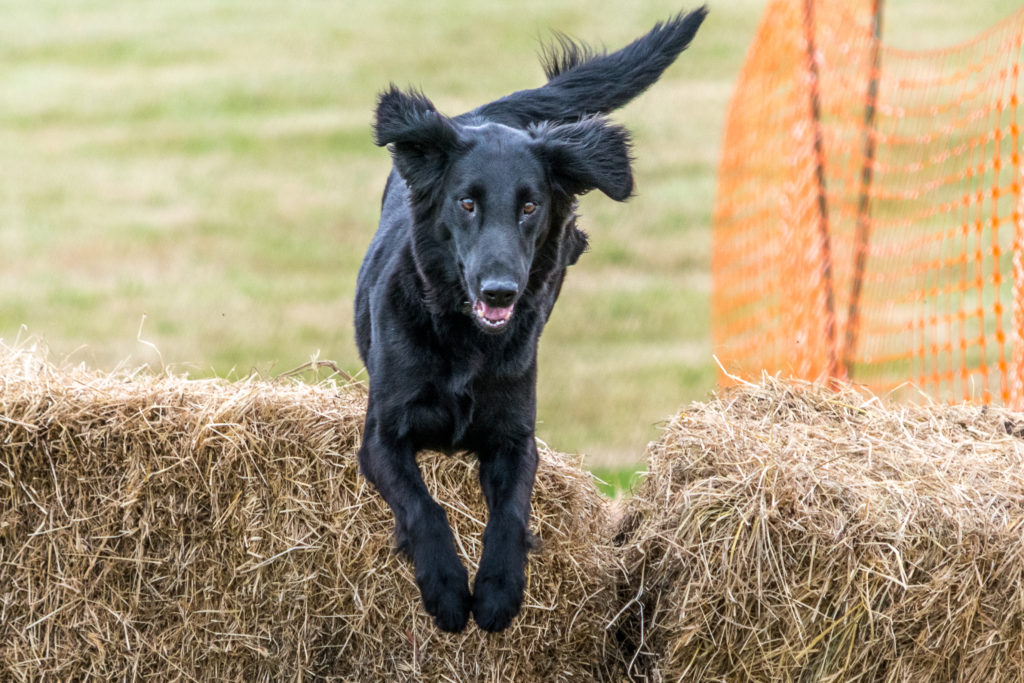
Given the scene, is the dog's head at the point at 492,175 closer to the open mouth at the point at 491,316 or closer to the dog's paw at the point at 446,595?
the open mouth at the point at 491,316

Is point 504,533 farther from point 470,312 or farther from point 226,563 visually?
point 226,563

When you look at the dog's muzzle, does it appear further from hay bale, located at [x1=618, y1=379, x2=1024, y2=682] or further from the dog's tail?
the dog's tail

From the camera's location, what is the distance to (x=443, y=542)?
355 centimetres

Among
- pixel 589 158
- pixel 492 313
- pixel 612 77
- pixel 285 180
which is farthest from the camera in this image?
pixel 285 180

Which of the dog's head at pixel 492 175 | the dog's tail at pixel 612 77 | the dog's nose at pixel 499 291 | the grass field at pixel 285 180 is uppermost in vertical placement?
the dog's tail at pixel 612 77

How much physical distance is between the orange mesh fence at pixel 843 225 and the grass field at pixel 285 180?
1.08m

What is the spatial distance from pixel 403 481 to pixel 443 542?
286 mm

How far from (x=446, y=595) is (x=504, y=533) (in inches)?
10.8

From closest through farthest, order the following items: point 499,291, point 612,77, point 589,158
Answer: point 499,291 < point 589,158 < point 612,77

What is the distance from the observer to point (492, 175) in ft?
12.1

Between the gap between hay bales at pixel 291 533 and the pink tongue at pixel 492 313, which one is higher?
the pink tongue at pixel 492 313

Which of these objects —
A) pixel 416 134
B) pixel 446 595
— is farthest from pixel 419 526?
pixel 416 134

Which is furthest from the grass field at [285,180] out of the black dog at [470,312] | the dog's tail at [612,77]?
the black dog at [470,312]

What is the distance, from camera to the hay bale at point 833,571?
358 centimetres
